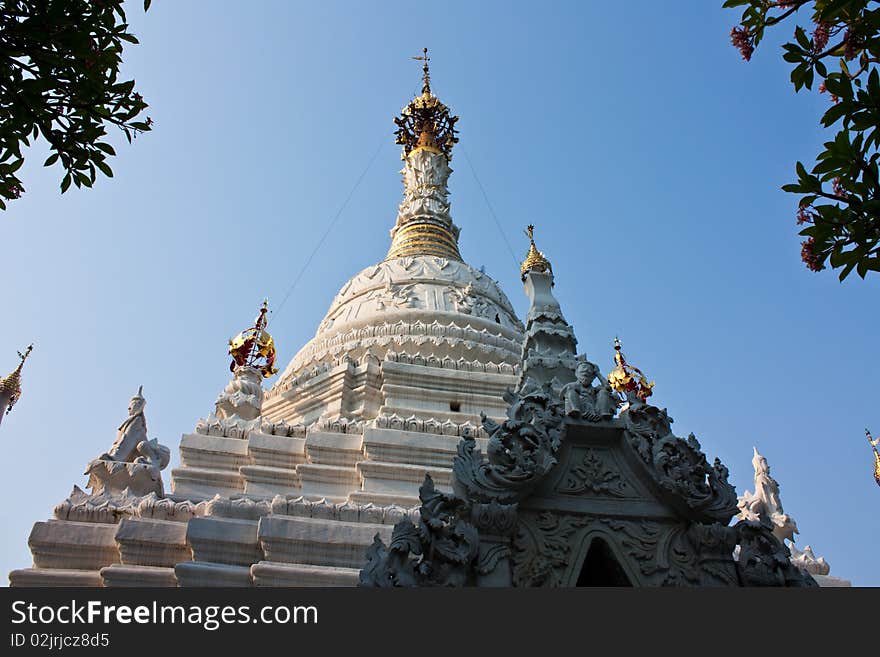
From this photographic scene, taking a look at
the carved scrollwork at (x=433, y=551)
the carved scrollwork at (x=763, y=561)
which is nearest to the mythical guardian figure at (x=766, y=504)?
the carved scrollwork at (x=763, y=561)

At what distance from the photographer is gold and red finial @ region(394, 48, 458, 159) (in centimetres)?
3095

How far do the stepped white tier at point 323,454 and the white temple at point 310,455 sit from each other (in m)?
0.03

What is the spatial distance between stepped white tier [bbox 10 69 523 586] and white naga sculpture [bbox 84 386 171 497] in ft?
1.42

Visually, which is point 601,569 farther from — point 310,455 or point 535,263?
point 310,455

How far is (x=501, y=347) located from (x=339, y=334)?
488 centimetres

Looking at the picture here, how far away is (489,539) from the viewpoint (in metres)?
6.65

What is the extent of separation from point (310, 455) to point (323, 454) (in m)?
0.27

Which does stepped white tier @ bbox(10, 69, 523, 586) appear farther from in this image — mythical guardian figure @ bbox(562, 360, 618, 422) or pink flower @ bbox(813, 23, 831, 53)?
pink flower @ bbox(813, 23, 831, 53)

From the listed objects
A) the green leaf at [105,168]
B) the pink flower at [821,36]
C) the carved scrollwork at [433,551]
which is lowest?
the carved scrollwork at [433,551]

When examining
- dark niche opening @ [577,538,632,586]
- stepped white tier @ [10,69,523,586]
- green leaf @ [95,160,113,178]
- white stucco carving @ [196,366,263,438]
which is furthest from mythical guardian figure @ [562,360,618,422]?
white stucco carving @ [196,366,263,438]

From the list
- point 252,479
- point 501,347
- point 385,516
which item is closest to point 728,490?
point 385,516

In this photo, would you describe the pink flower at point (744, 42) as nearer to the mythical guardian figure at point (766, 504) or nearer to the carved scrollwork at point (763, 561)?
the carved scrollwork at point (763, 561)

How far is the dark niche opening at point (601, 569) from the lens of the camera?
22.8 feet

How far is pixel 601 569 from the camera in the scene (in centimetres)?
720
